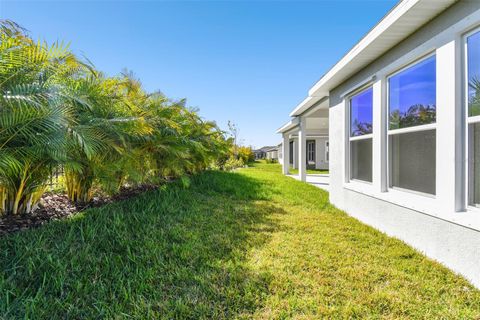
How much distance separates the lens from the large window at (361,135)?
183 inches

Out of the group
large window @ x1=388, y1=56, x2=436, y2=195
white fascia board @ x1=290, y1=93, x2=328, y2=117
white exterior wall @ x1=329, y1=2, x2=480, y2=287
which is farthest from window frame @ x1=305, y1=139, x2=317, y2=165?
large window @ x1=388, y1=56, x2=436, y2=195

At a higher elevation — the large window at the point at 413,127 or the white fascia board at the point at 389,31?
the white fascia board at the point at 389,31

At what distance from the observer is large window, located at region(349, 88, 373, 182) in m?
4.64

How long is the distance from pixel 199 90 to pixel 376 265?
532 inches

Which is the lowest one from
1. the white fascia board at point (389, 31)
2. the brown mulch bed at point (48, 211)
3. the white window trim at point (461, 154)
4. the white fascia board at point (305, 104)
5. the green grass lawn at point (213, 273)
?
the green grass lawn at point (213, 273)

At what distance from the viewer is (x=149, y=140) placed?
523 cm

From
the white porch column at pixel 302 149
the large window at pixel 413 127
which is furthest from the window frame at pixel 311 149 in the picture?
the large window at pixel 413 127

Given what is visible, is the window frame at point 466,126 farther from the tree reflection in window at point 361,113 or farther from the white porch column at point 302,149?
the white porch column at point 302,149

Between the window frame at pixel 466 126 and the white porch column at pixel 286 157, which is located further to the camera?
the white porch column at pixel 286 157

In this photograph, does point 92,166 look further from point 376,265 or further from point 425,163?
point 425,163

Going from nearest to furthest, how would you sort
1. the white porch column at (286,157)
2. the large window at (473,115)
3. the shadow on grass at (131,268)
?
the shadow on grass at (131,268) → the large window at (473,115) → the white porch column at (286,157)

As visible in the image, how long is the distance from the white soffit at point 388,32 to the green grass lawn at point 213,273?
3.13m

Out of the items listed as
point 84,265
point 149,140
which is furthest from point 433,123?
point 149,140

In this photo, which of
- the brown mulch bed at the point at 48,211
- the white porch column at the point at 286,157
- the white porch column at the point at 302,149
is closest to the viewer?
the brown mulch bed at the point at 48,211
